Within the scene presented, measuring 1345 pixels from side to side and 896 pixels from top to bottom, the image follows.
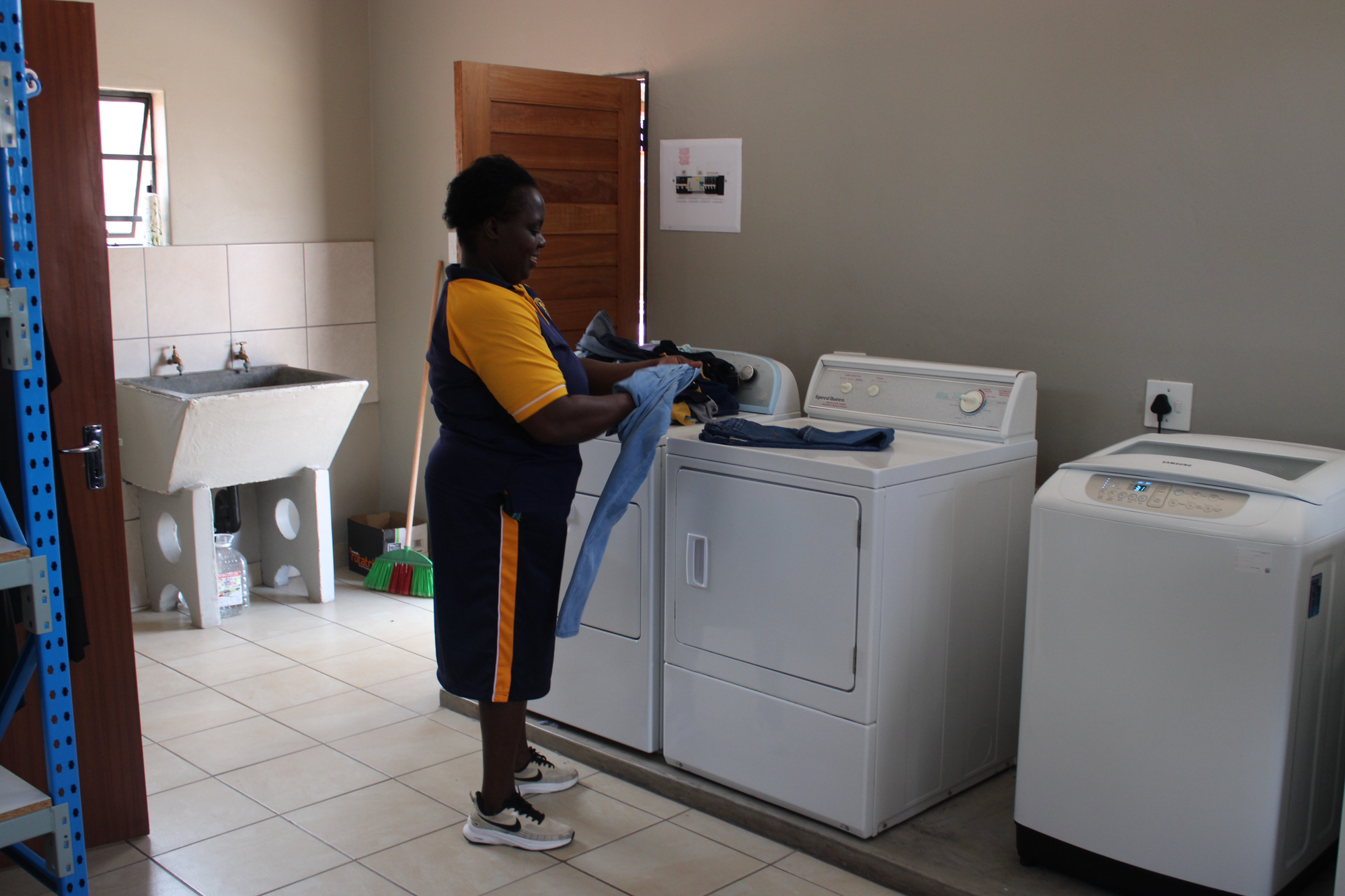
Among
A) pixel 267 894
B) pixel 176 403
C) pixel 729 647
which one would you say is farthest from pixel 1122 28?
pixel 176 403

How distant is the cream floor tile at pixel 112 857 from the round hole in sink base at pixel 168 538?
1.71 m

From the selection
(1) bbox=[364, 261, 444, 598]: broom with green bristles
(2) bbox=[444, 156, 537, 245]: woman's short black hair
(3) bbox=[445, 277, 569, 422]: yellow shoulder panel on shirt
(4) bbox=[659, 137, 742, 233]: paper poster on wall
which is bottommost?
(1) bbox=[364, 261, 444, 598]: broom with green bristles

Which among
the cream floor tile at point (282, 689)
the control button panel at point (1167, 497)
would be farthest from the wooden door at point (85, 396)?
the control button panel at point (1167, 497)

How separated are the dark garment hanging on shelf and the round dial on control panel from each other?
1964 mm

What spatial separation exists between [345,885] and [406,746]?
73cm

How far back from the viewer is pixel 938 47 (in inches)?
118

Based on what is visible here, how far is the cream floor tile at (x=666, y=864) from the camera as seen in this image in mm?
2441

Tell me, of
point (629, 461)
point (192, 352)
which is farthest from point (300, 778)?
point (192, 352)

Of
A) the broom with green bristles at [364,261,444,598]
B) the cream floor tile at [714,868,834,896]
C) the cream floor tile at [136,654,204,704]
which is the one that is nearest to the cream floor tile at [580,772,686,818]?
the cream floor tile at [714,868,834,896]

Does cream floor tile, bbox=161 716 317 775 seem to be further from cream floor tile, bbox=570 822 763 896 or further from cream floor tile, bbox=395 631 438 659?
cream floor tile, bbox=570 822 763 896

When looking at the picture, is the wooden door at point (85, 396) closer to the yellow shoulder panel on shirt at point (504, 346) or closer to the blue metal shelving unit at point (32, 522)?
the blue metal shelving unit at point (32, 522)

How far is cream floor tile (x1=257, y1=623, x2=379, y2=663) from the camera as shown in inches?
152

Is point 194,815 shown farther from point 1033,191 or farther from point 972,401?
Result: point 1033,191

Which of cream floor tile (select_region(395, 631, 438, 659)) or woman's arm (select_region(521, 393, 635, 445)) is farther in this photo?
cream floor tile (select_region(395, 631, 438, 659))
